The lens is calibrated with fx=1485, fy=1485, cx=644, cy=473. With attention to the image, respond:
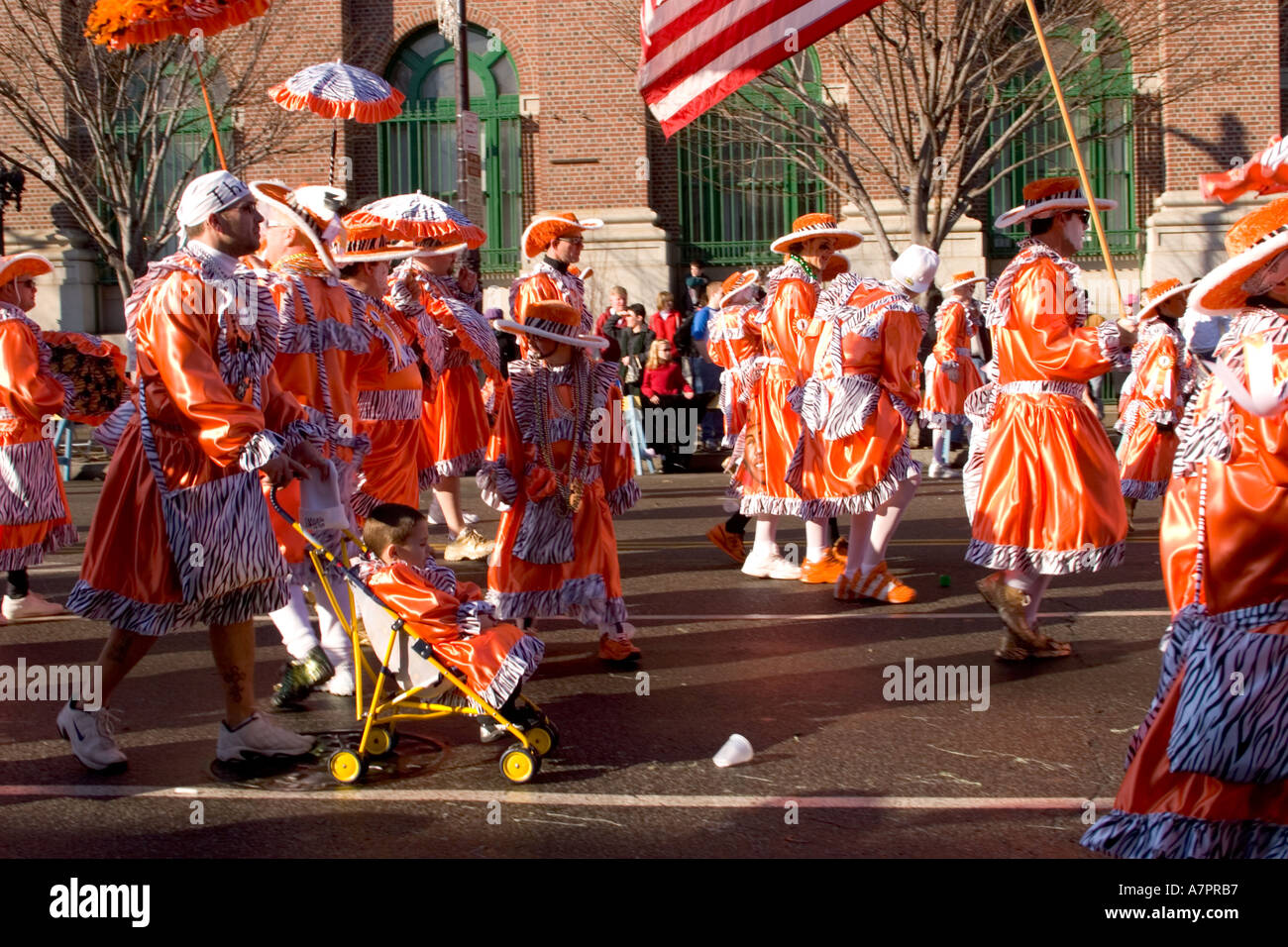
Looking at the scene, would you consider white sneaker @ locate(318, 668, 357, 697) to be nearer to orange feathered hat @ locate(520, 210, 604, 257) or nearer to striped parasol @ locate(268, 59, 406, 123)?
orange feathered hat @ locate(520, 210, 604, 257)

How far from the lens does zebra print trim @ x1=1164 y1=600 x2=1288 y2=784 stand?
11.9 ft

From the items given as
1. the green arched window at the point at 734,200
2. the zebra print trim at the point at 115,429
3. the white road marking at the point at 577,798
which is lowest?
the white road marking at the point at 577,798

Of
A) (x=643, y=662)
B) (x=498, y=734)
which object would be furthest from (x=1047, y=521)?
(x=498, y=734)

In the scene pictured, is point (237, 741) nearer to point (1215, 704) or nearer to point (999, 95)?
point (1215, 704)

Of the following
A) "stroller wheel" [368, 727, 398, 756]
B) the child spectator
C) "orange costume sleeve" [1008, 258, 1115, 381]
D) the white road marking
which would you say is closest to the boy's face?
the child spectator

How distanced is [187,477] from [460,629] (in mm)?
1103

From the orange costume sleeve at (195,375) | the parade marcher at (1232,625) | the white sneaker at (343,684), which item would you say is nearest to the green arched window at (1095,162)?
the white sneaker at (343,684)

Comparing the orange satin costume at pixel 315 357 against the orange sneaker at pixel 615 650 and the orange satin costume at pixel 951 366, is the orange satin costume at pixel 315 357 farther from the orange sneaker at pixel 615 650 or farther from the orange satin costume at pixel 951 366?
the orange satin costume at pixel 951 366

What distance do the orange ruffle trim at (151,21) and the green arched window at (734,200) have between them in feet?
52.3

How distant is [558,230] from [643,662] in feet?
8.48

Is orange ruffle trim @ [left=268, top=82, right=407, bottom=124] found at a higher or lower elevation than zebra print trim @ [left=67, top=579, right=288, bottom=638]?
higher

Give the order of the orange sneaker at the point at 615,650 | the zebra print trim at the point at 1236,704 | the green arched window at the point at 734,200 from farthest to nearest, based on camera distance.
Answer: the green arched window at the point at 734,200 → the orange sneaker at the point at 615,650 → the zebra print trim at the point at 1236,704

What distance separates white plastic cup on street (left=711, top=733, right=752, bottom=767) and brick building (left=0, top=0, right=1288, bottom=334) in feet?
55.3

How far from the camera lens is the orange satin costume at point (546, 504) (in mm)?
6945
